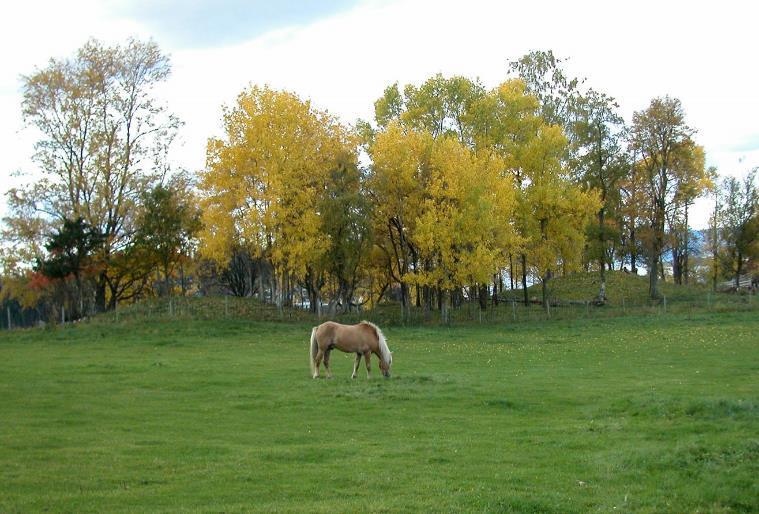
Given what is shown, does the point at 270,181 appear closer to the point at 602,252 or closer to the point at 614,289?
the point at 602,252

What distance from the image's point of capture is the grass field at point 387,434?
34.4 ft

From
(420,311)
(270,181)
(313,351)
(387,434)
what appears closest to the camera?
(387,434)

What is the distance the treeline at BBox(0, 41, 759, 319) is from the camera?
154ft

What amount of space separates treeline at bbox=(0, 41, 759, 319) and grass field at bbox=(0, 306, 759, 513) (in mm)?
17104

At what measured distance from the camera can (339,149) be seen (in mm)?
48531

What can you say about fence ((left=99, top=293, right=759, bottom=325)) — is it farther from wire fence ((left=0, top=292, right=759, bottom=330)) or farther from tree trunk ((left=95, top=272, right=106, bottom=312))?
tree trunk ((left=95, top=272, right=106, bottom=312))

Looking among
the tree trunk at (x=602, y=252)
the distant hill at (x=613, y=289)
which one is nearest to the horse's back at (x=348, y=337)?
the tree trunk at (x=602, y=252)

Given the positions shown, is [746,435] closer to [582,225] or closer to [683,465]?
[683,465]

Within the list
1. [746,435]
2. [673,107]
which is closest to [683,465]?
[746,435]

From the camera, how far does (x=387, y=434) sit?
15.4 meters

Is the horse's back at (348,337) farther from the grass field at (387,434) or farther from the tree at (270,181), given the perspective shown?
the tree at (270,181)

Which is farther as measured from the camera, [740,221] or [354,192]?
[740,221]

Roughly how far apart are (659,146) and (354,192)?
2497 cm

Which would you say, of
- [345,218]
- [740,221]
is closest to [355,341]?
[345,218]
